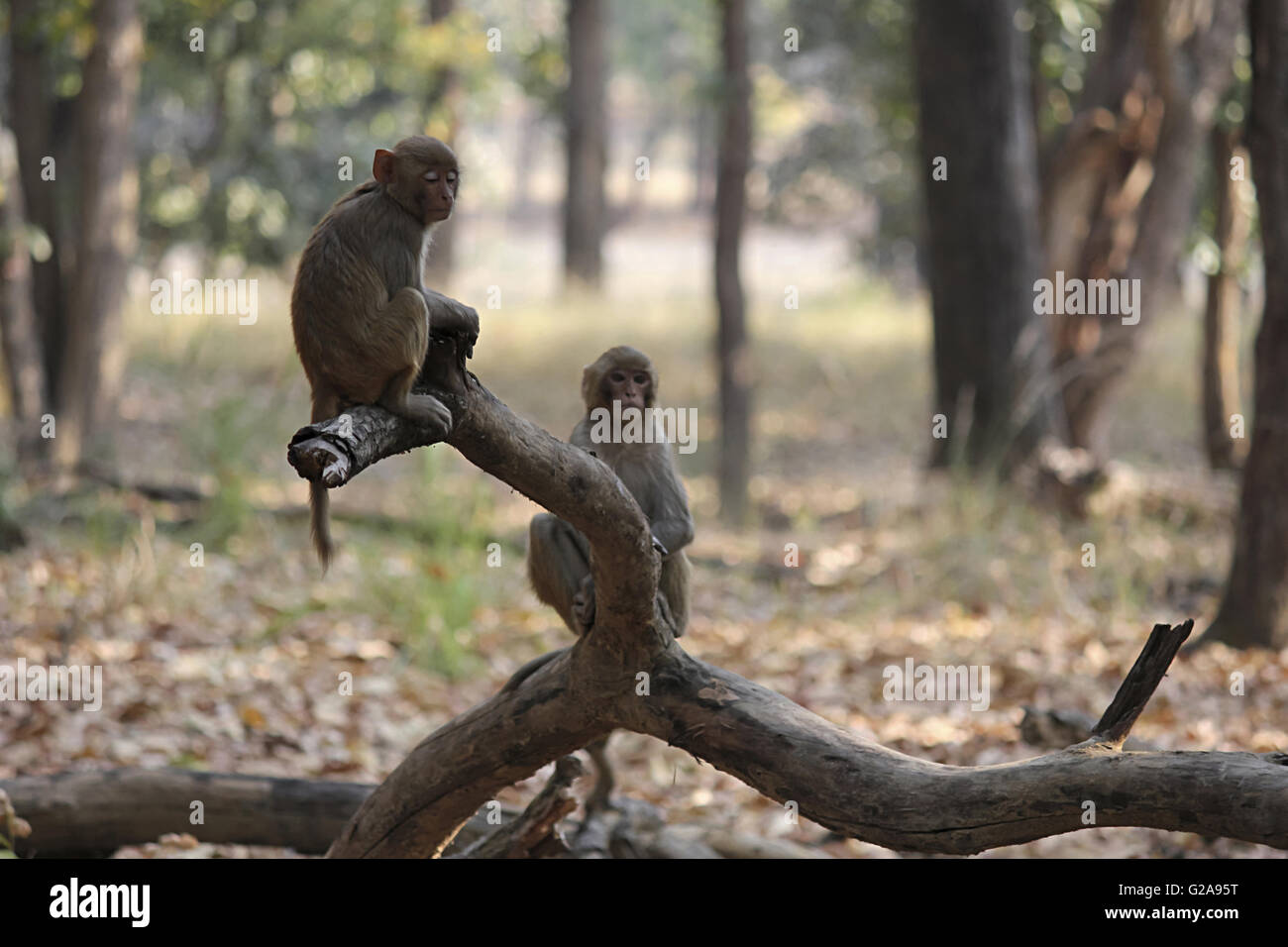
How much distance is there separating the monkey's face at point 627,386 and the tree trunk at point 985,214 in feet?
20.9

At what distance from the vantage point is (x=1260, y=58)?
21.0 feet

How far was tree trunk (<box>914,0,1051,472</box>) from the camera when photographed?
390 inches

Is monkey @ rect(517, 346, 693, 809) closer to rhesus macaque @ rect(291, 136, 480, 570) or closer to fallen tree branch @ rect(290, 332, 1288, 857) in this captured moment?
fallen tree branch @ rect(290, 332, 1288, 857)

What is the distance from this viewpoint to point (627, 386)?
388 centimetres

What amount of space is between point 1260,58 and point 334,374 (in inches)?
206

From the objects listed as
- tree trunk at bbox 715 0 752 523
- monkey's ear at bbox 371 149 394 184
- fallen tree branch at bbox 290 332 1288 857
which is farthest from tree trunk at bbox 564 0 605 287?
monkey's ear at bbox 371 149 394 184

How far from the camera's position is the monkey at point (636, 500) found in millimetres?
3883

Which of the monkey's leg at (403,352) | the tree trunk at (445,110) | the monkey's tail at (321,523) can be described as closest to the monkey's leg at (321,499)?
the monkey's tail at (321,523)

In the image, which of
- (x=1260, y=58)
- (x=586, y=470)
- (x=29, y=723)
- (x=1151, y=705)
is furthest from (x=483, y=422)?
(x=1260, y=58)

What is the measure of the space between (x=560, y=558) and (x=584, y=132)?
1848 centimetres

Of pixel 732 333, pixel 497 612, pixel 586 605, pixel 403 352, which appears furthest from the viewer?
pixel 732 333

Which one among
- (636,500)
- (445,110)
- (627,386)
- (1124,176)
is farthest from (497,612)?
(445,110)

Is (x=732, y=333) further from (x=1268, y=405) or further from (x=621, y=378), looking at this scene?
(x=621, y=378)

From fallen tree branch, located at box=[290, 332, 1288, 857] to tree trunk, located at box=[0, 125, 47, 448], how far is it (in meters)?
6.38
